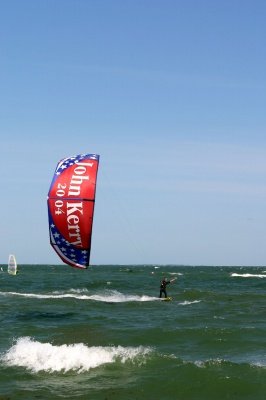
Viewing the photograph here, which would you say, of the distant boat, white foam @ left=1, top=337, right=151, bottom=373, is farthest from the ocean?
the distant boat

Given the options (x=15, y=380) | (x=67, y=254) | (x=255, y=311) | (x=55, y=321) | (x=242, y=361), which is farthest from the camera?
(x=255, y=311)

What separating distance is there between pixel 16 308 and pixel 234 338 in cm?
1466

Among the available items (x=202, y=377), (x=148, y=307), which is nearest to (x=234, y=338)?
(x=202, y=377)

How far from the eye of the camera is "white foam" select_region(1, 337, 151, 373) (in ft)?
55.5

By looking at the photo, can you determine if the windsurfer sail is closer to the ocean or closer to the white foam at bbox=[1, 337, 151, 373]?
the white foam at bbox=[1, 337, 151, 373]

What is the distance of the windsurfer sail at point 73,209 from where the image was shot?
18469 mm

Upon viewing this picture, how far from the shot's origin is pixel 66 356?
57.5 ft

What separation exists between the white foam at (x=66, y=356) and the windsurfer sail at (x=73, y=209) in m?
2.69

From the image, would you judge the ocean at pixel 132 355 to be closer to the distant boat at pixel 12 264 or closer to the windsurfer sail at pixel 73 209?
the windsurfer sail at pixel 73 209

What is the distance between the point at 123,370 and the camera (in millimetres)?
16578

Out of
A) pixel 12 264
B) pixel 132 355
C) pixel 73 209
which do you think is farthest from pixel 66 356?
pixel 12 264

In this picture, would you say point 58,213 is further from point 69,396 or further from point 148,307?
point 148,307

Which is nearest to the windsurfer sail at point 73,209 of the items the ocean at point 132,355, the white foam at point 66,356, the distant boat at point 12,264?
the white foam at point 66,356

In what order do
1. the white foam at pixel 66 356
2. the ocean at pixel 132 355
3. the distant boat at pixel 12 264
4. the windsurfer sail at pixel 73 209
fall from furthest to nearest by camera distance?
the distant boat at pixel 12 264
the windsurfer sail at pixel 73 209
the white foam at pixel 66 356
the ocean at pixel 132 355
